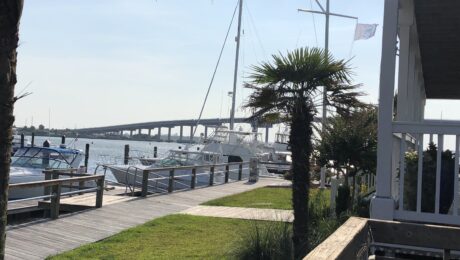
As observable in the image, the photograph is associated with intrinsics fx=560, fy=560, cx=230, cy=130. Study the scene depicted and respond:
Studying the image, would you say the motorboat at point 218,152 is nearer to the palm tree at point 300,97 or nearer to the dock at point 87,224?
the dock at point 87,224

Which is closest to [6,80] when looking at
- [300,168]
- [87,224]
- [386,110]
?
[386,110]

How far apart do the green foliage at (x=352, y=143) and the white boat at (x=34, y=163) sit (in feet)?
32.3

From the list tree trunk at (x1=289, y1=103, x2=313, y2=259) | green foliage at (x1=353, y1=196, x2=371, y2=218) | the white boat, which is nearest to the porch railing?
tree trunk at (x1=289, y1=103, x2=313, y2=259)

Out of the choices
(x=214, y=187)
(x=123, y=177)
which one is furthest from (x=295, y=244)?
(x=123, y=177)

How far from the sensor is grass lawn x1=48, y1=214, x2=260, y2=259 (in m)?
8.86

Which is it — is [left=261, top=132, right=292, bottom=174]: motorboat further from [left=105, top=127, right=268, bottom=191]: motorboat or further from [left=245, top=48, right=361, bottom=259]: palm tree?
[left=245, top=48, right=361, bottom=259]: palm tree

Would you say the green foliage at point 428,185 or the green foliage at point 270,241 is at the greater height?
the green foliage at point 428,185

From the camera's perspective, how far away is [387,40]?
22.3 feet

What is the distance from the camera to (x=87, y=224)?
11617 mm

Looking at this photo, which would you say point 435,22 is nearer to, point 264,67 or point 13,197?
point 264,67

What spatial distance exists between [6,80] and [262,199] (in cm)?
1462

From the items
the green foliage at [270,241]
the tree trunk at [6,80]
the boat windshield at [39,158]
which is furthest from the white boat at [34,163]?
the tree trunk at [6,80]

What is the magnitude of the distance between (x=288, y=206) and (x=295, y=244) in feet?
24.8

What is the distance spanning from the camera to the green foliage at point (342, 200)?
11.5 m
